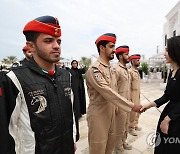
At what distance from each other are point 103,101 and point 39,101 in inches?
48.6

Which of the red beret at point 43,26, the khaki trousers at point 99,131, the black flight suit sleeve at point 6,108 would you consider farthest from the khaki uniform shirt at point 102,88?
the black flight suit sleeve at point 6,108

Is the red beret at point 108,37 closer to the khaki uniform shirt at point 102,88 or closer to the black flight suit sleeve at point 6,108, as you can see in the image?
the khaki uniform shirt at point 102,88

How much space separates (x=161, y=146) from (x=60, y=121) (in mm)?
1365

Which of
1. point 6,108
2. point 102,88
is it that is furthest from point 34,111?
point 102,88

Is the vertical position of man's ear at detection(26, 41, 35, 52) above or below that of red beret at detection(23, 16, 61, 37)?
below

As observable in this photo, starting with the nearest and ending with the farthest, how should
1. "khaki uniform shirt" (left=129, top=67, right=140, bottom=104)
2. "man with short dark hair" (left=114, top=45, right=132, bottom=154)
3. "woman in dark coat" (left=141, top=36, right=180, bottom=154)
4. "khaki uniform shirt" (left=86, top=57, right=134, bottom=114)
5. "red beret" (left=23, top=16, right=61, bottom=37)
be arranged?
"red beret" (left=23, top=16, right=61, bottom=37) → "woman in dark coat" (left=141, top=36, right=180, bottom=154) → "khaki uniform shirt" (left=86, top=57, right=134, bottom=114) → "man with short dark hair" (left=114, top=45, right=132, bottom=154) → "khaki uniform shirt" (left=129, top=67, right=140, bottom=104)

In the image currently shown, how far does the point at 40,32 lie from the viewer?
1249 millimetres

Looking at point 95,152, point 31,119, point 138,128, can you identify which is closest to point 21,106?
point 31,119

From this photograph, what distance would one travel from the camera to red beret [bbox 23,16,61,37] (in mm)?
1237

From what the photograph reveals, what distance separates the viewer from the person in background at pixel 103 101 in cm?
215

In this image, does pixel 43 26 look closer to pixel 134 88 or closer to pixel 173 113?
pixel 173 113

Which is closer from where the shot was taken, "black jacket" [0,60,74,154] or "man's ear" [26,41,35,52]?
"black jacket" [0,60,74,154]

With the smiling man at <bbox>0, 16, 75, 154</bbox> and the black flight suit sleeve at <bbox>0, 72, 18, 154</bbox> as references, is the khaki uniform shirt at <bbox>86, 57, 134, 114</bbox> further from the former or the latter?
the black flight suit sleeve at <bbox>0, 72, 18, 154</bbox>

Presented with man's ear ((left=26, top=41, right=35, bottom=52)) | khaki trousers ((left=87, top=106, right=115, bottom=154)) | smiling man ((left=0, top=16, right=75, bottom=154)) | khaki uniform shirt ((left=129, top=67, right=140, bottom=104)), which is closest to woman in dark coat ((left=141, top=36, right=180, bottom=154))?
khaki trousers ((left=87, top=106, right=115, bottom=154))
